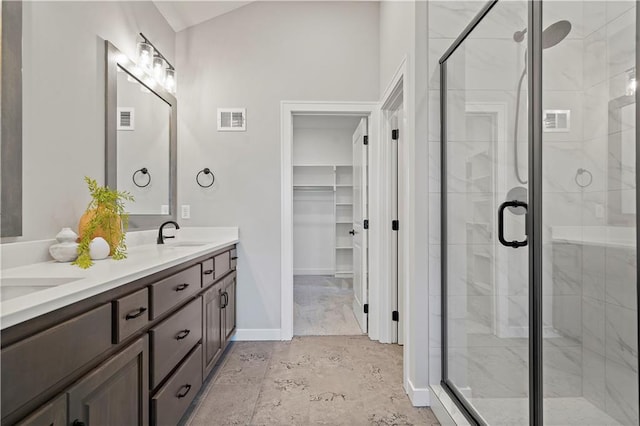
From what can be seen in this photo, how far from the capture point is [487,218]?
171 centimetres

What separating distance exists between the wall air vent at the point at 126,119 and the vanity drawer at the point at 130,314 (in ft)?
4.54

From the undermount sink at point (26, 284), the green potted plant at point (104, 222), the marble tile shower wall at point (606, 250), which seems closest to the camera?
the undermount sink at point (26, 284)

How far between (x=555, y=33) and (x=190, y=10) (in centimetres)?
282

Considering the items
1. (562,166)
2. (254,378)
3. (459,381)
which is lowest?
(254,378)

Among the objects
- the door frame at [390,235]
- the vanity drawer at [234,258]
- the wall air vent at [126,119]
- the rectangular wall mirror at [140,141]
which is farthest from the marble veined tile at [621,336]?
the wall air vent at [126,119]

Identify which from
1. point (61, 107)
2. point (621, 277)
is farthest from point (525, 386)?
point (61, 107)

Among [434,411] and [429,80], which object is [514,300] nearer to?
[434,411]

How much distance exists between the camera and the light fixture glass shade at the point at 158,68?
104 inches

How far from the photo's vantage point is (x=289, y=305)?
3.12 m

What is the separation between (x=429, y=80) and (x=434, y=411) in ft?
6.63

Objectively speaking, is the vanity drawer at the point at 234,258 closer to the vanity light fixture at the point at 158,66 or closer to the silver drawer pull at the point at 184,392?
the silver drawer pull at the point at 184,392

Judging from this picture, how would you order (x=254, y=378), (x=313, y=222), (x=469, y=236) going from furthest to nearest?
(x=313, y=222) → (x=254, y=378) → (x=469, y=236)

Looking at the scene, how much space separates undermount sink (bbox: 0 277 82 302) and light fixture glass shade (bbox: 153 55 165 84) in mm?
1966

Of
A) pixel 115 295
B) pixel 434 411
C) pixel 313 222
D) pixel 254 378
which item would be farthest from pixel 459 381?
pixel 313 222
